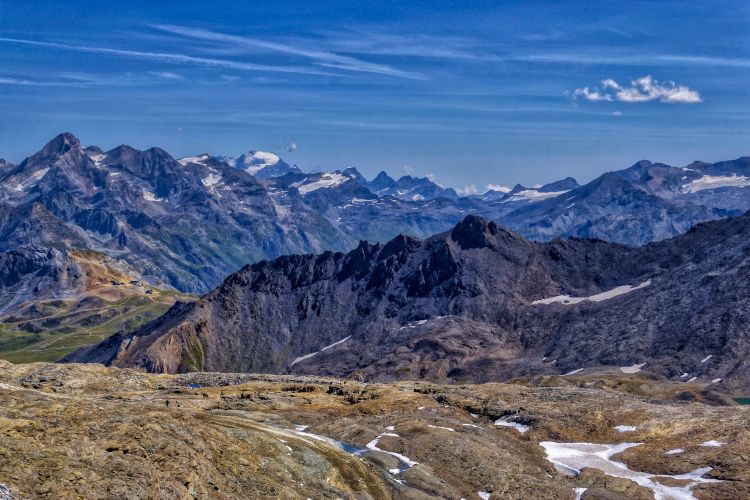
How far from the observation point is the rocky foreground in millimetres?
62531

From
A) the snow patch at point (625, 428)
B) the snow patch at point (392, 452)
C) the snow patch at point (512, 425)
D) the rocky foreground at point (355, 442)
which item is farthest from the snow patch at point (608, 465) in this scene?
the snow patch at point (392, 452)

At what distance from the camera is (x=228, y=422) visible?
90.6 m

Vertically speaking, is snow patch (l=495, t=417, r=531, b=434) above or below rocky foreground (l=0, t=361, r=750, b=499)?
below

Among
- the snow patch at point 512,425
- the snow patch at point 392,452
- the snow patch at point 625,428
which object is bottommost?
the snow patch at point 512,425

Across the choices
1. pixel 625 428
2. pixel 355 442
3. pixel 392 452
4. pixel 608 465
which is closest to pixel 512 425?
pixel 625 428

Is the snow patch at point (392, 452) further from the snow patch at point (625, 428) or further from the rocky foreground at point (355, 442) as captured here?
the snow patch at point (625, 428)

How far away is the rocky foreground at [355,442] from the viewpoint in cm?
6253

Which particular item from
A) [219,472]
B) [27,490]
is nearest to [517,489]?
[219,472]

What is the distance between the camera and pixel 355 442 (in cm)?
10344

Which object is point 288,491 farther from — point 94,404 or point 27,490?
point 27,490

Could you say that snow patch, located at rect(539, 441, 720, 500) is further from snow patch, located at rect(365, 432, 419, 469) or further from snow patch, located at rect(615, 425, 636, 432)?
snow patch, located at rect(365, 432, 419, 469)

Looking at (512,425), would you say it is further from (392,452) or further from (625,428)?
(392,452)

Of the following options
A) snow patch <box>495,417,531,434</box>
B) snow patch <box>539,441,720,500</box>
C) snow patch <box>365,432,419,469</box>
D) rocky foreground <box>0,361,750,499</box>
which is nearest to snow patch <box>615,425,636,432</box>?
rocky foreground <box>0,361,750,499</box>

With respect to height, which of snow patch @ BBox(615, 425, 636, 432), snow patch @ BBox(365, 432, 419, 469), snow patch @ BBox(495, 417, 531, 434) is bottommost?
snow patch @ BBox(495, 417, 531, 434)
